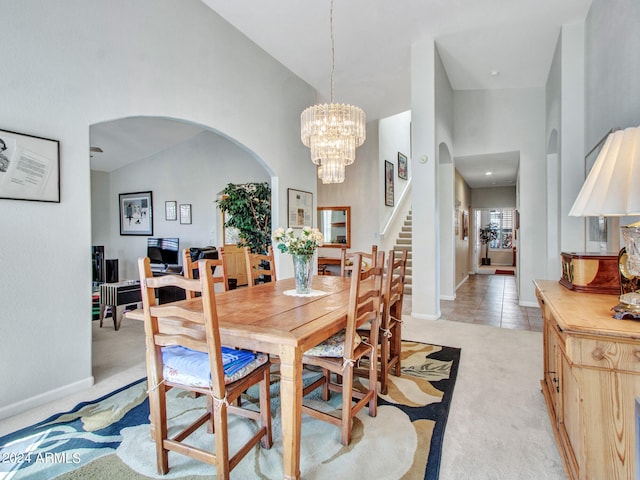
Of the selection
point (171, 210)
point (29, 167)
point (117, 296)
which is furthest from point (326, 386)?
point (171, 210)

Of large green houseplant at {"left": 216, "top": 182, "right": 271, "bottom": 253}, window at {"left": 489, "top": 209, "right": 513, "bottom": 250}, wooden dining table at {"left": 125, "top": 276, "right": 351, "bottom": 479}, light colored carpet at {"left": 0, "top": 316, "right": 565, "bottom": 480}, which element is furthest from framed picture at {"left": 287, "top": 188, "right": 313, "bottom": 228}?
window at {"left": 489, "top": 209, "right": 513, "bottom": 250}

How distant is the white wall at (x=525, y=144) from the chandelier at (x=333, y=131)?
9.26 ft

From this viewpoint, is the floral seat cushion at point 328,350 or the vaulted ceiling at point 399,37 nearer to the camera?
the floral seat cushion at point 328,350

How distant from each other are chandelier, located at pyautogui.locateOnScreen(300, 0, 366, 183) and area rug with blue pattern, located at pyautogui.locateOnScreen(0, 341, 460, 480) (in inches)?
106

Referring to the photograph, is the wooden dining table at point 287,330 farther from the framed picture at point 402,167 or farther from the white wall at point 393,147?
the framed picture at point 402,167

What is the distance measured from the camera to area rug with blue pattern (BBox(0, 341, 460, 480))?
5.44 feet

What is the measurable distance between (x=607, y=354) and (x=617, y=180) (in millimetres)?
682

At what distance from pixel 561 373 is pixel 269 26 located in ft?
14.8

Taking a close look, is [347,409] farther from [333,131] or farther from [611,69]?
[611,69]

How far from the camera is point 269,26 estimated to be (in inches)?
165

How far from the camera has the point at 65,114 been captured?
2.54m

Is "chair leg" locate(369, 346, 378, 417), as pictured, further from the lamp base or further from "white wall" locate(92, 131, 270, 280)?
"white wall" locate(92, 131, 270, 280)

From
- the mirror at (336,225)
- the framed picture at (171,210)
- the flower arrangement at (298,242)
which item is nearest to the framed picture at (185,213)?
the framed picture at (171,210)

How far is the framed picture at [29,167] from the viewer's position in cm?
223
